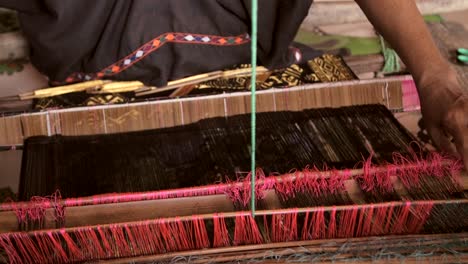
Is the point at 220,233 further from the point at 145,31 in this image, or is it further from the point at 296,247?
the point at 145,31

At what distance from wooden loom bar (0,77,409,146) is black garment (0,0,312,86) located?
0.60ft

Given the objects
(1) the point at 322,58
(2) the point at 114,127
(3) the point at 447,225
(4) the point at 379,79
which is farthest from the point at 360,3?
(2) the point at 114,127

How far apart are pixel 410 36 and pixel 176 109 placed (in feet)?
2.11

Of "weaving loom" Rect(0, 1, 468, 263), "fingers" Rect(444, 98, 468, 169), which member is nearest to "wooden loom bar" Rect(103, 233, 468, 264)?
"weaving loom" Rect(0, 1, 468, 263)

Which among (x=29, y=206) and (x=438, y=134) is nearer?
(x=29, y=206)

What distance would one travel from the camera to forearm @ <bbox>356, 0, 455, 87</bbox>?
1.23 m

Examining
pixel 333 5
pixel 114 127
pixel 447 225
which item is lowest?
pixel 447 225

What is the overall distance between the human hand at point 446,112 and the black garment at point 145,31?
54 cm

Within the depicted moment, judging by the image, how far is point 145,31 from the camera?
165 centimetres

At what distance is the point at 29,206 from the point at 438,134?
0.84 metres

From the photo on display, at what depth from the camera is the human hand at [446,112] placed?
110 cm

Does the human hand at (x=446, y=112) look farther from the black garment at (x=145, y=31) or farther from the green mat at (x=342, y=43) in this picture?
the green mat at (x=342, y=43)

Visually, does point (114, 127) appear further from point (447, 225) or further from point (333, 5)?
point (333, 5)

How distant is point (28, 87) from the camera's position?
1844 mm
